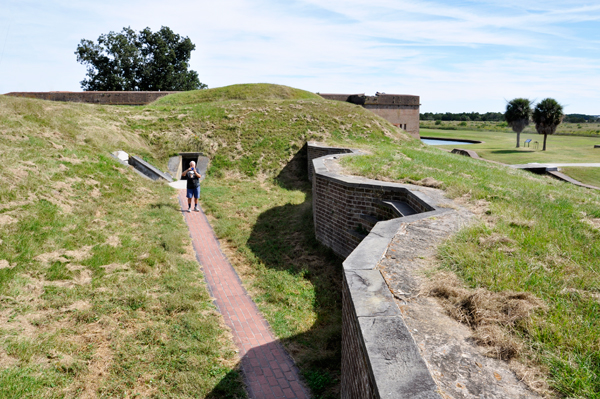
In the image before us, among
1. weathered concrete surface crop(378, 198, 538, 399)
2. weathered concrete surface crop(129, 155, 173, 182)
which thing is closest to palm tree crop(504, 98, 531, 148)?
weathered concrete surface crop(129, 155, 173, 182)

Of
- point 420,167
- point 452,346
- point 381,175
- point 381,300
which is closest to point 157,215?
point 381,175

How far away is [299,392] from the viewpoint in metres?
4.49

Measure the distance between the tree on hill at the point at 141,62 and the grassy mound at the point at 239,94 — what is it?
1496cm

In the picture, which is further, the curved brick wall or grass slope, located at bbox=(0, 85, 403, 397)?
grass slope, located at bbox=(0, 85, 403, 397)

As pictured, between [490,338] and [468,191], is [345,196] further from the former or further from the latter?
[490,338]

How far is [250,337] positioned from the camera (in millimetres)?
5535

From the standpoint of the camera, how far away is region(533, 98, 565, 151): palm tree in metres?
35.5

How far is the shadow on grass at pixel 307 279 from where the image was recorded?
488 cm

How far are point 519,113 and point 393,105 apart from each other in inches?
621

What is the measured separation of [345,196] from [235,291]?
9.56ft

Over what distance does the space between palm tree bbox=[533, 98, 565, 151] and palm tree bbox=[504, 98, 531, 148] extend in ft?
5.90

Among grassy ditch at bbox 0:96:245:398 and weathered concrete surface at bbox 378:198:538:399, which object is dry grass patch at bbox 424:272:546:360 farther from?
grassy ditch at bbox 0:96:245:398

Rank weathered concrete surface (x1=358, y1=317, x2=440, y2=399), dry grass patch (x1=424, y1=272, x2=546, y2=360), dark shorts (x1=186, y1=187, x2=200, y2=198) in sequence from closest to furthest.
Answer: weathered concrete surface (x1=358, y1=317, x2=440, y2=399), dry grass patch (x1=424, y1=272, x2=546, y2=360), dark shorts (x1=186, y1=187, x2=200, y2=198)

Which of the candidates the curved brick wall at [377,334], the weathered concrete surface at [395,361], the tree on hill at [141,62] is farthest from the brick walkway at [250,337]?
the tree on hill at [141,62]
